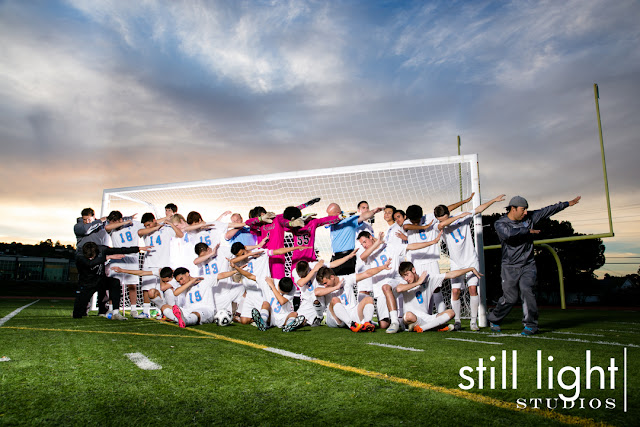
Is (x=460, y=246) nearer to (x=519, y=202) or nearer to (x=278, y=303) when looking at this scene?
(x=519, y=202)

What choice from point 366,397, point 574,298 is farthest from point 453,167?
point 574,298

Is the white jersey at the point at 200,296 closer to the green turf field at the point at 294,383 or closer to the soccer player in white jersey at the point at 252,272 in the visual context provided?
the soccer player in white jersey at the point at 252,272

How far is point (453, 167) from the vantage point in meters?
9.22

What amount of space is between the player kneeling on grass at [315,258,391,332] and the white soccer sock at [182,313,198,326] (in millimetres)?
2265

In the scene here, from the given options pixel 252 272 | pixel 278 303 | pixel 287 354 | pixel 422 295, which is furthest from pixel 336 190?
pixel 287 354

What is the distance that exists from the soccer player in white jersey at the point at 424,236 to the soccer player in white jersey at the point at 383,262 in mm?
210

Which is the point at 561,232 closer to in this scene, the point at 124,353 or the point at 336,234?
the point at 336,234

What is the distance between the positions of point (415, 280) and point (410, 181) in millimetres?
3618

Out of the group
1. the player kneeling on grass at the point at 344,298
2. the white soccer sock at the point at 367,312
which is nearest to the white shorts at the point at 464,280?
the player kneeling on grass at the point at 344,298

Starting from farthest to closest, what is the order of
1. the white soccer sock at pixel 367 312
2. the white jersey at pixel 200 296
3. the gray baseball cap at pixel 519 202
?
the white jersey at pixel 200 296
the white soccer sock at pixel 367 312
the gray baseball cap at pixel 519 202

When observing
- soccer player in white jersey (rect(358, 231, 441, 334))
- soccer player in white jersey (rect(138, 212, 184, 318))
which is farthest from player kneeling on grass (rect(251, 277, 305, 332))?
soccer player in white jersey (rect(138, 212, 184, 318))

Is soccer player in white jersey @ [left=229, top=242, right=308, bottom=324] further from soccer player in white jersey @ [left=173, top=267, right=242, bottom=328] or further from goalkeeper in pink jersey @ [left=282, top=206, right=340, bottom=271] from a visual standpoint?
soccer player in white jersey @ [left=173, top=267, right=242, bottom=328]

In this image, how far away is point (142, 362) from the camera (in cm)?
382

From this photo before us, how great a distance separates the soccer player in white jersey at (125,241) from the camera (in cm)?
894
